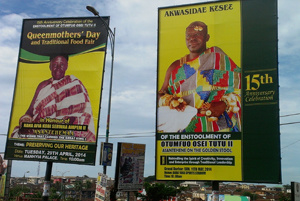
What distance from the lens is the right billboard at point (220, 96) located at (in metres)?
15.6

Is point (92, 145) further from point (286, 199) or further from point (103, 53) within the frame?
point (286, 199)

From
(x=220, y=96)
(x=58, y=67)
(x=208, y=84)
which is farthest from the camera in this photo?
(x=58, y=67)

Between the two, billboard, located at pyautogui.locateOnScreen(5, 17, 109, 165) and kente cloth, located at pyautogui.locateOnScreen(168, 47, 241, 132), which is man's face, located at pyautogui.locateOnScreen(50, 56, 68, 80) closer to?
billboard, located at pyautogui.locateOnScreen(5, 17, 109, 165)

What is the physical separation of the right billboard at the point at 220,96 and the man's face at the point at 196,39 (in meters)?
0.05

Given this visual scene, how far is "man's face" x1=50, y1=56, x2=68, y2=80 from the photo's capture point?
19.1 meters

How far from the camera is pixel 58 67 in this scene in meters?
19.2

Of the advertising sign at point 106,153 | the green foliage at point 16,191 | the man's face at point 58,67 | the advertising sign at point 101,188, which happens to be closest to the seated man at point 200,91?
the advertising sign at point 106,153

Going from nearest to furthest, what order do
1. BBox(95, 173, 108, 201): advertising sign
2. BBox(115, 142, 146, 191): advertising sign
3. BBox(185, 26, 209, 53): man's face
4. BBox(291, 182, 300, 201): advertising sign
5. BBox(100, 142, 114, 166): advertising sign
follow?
BBox(291, 182, 300, 201): advertising sign, BBox(95, 173, 108, 201): advertising sign, BBox(115, 142, 146, 191): advertising sign, BBox(100, 142, 114, 166): advertising sign, BBox(185, 26, 209, 53): man's face

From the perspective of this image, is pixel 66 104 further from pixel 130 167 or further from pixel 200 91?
pixel 200 91

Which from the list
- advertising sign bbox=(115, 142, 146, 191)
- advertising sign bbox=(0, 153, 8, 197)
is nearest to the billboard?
advertising sign bbox=(115, 142, 146, 191)

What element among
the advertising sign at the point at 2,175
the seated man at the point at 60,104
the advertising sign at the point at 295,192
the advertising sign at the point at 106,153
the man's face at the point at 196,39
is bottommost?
the advertising sign at the point at 2,175

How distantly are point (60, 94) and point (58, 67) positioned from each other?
1505mm

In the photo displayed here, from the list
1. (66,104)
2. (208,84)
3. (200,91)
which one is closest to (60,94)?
(66,104)

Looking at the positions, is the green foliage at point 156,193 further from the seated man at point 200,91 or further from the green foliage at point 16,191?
the green foliage at point 16,191
